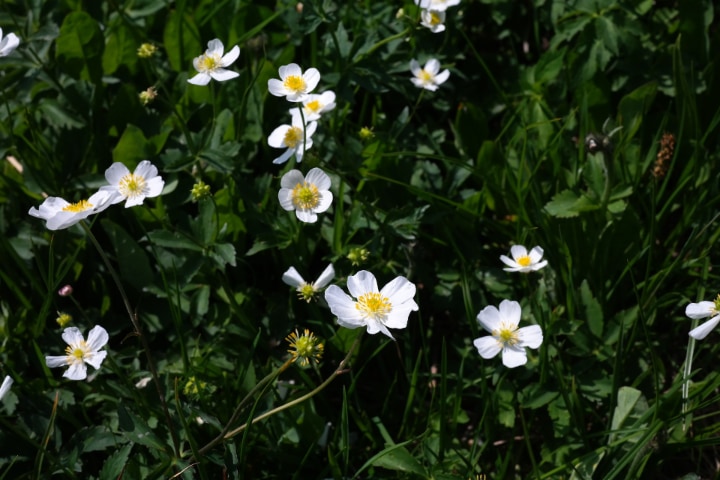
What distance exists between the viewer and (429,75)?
2.77 meters

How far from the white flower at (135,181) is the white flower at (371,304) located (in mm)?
684

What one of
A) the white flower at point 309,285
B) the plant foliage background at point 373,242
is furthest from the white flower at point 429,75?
the white flower at point 309,285

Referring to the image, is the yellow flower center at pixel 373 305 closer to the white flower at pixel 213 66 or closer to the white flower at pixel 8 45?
the white flower at pixel 213 66

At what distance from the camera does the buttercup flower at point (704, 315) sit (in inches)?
73.0

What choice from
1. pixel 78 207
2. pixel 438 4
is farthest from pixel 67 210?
pixel 438 4

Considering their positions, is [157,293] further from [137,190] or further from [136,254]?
[137,190]

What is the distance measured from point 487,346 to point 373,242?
0.52 m

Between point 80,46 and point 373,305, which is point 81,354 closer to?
point 373,305

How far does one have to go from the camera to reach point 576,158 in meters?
2.66

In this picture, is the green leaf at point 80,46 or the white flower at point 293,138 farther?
the green leaf at point 80,46

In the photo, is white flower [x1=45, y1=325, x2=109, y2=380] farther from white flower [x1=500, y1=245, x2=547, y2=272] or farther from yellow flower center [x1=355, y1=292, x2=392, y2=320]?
white flower [x1=500, y1=245, x2=547, y2=272]

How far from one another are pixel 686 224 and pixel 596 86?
0.62 meters

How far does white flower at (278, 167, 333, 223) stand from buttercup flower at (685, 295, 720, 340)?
3.21ft

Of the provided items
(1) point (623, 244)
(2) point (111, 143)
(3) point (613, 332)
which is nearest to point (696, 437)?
(3) point (613, 332)
